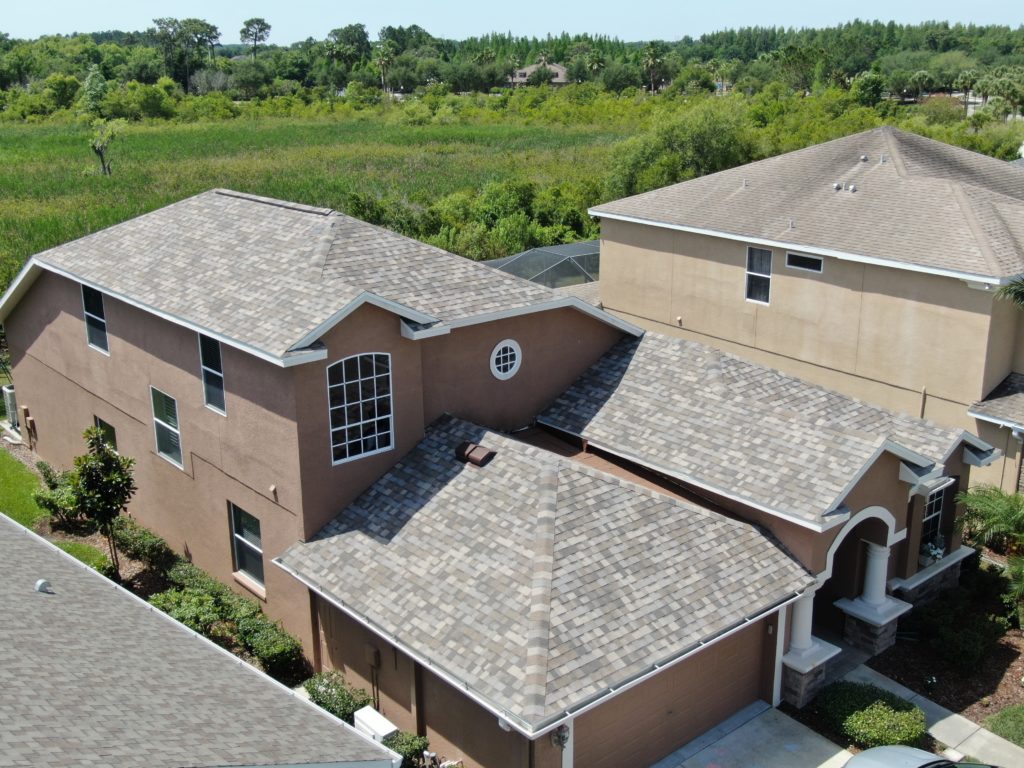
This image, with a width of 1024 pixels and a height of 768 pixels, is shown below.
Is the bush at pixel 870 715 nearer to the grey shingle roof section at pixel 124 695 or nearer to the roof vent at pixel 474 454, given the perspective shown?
the roof vent at pixel 474 454

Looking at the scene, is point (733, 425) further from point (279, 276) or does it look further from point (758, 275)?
point (758, 275)

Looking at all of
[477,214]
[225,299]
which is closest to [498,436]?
[225,299]

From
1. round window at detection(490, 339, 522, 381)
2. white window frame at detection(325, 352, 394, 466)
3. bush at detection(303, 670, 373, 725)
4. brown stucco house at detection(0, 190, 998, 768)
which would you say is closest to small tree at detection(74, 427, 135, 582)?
brown stucco house at detection(0, 190, 998, 768)

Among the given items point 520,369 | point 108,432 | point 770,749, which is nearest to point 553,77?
point 108,432

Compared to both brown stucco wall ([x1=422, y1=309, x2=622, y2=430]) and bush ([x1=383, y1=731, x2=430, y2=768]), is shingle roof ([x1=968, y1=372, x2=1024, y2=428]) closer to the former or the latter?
brown stucco wall ([x1=422, y1=309, x2=622, y2=430])

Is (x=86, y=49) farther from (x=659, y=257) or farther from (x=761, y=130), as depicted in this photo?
(x=659, y=257)

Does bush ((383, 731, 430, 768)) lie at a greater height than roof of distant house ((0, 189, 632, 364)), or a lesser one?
lesser
